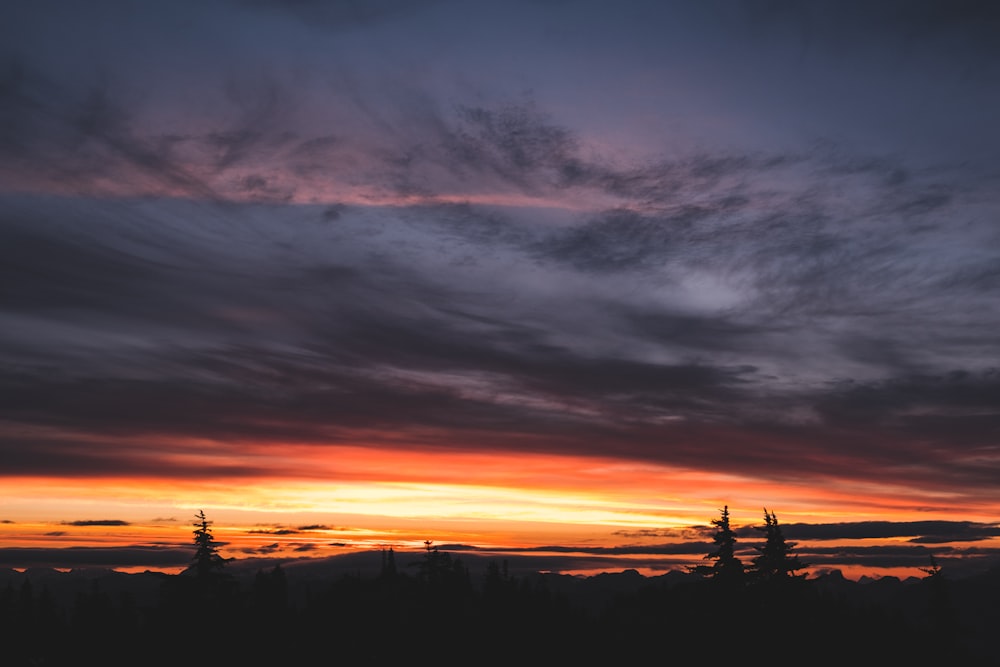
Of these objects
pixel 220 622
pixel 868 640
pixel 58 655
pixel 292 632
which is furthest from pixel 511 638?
pixel 220 622

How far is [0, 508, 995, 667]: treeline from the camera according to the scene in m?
37.0

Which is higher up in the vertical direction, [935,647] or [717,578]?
[717,578]

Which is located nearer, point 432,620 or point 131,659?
point 131,659

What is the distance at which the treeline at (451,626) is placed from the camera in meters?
37.0

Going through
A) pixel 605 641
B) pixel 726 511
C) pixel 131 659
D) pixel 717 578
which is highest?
pixel 726 511

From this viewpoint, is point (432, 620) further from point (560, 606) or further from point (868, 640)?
point (560, 606)

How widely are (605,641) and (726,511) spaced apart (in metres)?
75.8

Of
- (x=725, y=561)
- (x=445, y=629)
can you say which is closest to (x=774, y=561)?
(x=725, y=561)

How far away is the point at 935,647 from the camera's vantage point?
61781 mm

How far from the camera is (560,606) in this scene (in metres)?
149

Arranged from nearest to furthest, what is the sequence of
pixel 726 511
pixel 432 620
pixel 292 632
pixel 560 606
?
pixel 726 511 → pixel 432 620 → pixel 292 632 → pixel 560 606

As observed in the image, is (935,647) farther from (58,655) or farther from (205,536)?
(58,655)

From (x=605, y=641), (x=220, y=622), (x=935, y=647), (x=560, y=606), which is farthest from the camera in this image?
(x=560, y=606)

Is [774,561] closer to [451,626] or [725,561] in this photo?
[725,561]
